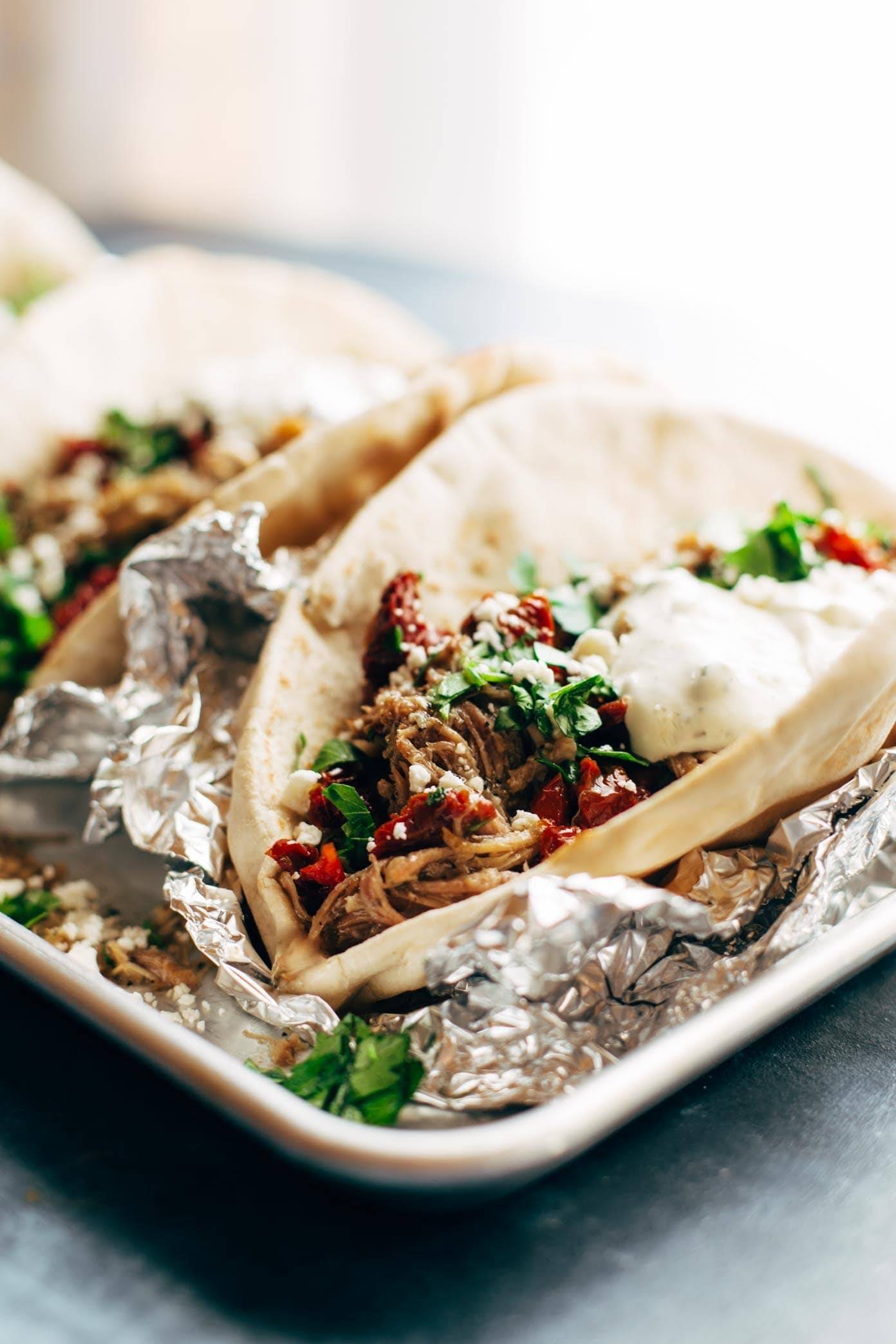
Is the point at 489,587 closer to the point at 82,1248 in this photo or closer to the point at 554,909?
the point at 554,909

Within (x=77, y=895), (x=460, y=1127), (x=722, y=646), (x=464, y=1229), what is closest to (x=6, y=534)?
(x=77, y=895)

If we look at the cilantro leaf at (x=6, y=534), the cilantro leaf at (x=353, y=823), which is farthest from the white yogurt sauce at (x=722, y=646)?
the cilantro leaf at (x=6, y=534)

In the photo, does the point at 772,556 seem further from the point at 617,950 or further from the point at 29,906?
the point at 29,906

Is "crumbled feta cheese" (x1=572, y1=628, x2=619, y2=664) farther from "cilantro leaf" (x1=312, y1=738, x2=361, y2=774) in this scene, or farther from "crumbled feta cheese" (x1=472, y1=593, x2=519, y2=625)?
"cilantro leaf" (x1=312, y1=738, x2=361, y2=774)

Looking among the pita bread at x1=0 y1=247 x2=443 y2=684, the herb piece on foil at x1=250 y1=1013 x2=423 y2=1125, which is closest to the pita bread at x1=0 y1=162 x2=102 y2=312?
the pita bread at x1=0 y1=247 x2=443 y2=684

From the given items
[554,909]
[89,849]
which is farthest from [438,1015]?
[89,849]

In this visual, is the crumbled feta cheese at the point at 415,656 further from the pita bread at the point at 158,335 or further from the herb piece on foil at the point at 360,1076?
the pita bread at the point at 158,335

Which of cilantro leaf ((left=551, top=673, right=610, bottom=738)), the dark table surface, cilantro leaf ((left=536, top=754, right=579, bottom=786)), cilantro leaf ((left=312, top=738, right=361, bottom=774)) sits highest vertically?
cilantro leaf ((left=551, top=673, right=610, bottom=738))
